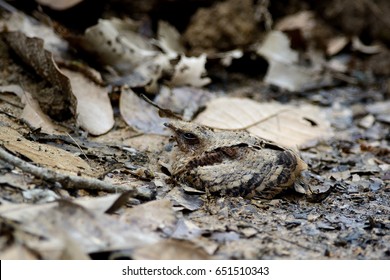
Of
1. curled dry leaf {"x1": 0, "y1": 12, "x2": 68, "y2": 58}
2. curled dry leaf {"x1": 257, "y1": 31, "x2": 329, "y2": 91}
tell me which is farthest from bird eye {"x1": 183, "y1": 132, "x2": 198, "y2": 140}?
curled dry leaf {"x1": 257, "y1": 31, "x2": 329, "y2": 91}

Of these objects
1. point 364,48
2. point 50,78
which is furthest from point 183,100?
point 364,48

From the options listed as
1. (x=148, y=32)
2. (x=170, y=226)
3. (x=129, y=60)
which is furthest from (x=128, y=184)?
(x=148, y=32)

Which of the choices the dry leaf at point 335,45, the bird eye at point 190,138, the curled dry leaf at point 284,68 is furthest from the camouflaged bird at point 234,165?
the dry leaf at point 335,45

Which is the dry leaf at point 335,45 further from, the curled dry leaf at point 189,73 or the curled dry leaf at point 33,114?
the curled dry leaf at point 33,114

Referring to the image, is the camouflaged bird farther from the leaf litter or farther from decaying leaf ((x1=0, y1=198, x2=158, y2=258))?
decaying leaf ((x1=0, y1=198, x2=158, y2=258))

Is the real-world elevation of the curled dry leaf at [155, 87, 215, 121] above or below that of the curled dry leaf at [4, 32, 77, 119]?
below

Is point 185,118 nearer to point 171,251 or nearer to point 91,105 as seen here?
point 91,105
